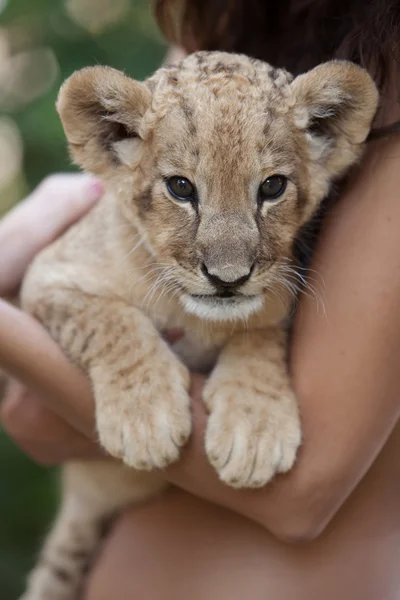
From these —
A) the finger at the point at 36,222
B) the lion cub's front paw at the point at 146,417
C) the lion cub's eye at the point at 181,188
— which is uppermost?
the lion cub's eye at the point at 181,188

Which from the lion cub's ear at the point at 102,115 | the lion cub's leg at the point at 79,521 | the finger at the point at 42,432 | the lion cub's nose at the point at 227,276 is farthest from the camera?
the lion cub's leg at the point at 79,521

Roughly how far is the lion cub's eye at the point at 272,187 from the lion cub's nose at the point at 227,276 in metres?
0.14

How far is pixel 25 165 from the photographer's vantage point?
11.3 ft

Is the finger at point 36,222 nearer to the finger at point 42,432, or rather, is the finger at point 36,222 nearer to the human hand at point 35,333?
the human hand at point 35,333

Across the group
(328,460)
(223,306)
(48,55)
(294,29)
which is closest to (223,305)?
(223,306)

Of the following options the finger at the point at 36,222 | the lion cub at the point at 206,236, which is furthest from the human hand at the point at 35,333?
the lion cub at the point at 206,236

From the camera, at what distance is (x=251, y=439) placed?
56.8 inches

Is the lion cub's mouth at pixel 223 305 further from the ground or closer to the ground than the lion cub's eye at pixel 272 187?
closer to the ground

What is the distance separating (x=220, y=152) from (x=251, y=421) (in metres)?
0.49

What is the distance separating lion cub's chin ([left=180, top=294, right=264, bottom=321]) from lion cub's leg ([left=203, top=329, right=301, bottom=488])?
4.7 inches

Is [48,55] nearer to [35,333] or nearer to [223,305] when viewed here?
[35,333]

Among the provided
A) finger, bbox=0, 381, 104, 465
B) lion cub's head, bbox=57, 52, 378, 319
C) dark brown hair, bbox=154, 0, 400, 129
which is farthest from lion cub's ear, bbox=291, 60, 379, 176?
finger, bbox=0, 381, 104, 465

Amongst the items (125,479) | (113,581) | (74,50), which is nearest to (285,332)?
(125,479)

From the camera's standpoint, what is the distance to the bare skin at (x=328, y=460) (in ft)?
4.58
